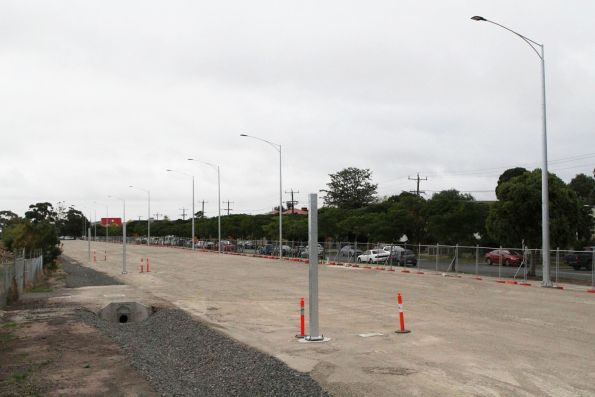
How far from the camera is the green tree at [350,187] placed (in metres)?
115

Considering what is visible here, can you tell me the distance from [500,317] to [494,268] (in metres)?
18.1

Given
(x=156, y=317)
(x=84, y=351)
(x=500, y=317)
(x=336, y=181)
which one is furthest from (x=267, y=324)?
(x=336, y=181)

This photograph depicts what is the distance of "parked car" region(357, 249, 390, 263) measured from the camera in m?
43.4

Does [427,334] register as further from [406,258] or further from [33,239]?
[33,239]

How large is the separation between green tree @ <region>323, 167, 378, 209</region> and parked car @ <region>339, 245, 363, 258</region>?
65617 mm

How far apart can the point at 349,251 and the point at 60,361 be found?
38.0m

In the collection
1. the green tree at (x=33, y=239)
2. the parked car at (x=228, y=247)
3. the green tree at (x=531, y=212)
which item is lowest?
the parked car at (x=228, y=247)

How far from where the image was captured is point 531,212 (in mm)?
Result: 30547

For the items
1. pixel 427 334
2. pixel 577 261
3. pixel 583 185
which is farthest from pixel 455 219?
pixel 583 185

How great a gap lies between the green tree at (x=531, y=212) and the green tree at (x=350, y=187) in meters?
83.2

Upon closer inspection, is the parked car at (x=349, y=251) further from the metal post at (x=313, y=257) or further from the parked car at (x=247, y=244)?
the metal post at (x=313, y=257)

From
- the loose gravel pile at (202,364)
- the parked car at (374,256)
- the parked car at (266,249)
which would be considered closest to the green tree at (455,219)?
the parked car at (374,256)

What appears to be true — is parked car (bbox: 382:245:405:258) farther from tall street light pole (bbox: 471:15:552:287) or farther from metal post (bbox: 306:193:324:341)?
metal post (bbox: 306:193:324:341)

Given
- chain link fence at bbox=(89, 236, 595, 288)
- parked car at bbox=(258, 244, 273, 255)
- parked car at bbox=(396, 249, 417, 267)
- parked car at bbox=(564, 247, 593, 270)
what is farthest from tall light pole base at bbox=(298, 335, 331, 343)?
parked car at bbox=(258, 244, 273, 255)
